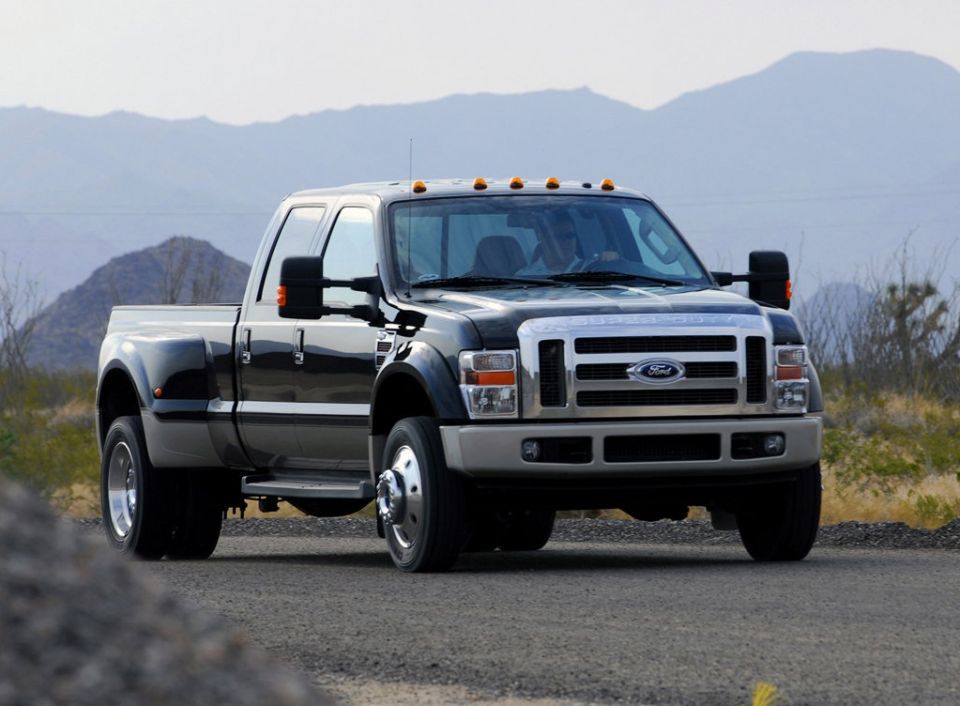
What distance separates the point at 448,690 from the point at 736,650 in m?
1.32

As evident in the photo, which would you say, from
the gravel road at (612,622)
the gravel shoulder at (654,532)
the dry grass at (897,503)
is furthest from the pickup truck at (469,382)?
the dry grass at (897,503)

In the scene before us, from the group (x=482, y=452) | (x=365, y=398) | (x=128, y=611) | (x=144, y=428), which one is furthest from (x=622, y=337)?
(x=128, y=611)

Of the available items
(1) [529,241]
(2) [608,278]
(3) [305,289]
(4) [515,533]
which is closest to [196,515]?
(4) [515,533]

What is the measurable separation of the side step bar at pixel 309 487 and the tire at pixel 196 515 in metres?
0.67

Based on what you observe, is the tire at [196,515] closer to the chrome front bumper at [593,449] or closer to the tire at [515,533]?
the tire at [515,533]

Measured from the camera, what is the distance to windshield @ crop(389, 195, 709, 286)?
35.8 feet

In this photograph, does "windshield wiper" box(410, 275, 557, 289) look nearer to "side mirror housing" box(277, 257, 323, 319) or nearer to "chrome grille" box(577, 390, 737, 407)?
"side mirror housing" box(277, 257, 323, 319)

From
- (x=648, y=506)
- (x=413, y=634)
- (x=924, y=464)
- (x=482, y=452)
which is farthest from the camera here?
(x=924, y=464)

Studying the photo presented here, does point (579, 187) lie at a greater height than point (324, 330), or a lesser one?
greater

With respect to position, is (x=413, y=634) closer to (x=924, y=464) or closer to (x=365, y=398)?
(x=365, y=398)

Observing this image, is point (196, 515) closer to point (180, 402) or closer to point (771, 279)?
point (180, 402)

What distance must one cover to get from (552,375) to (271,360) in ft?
7.25

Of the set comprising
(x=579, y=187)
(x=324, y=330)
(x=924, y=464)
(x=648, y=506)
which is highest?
(x=579, y=187)

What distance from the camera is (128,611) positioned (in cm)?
199
